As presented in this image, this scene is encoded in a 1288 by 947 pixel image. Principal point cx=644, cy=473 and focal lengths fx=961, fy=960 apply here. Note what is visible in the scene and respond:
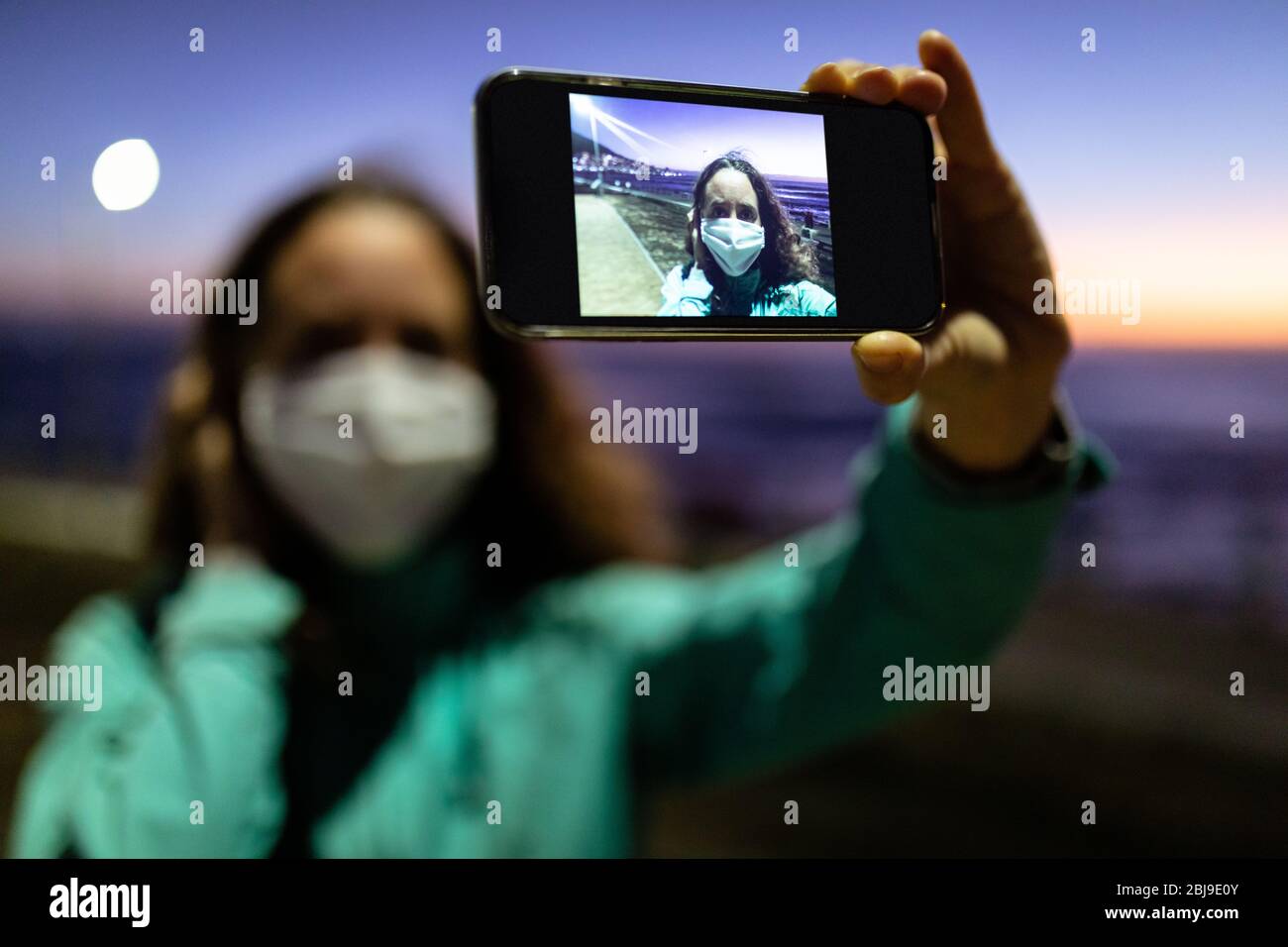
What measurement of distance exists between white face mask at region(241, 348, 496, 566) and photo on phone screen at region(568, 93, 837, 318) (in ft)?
1.55

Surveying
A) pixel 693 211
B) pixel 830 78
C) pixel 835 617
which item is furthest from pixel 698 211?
pixel 835 617

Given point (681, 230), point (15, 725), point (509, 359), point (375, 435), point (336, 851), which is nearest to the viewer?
point (681, 230)

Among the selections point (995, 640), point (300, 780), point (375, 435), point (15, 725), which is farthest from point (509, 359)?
point (15, 725)

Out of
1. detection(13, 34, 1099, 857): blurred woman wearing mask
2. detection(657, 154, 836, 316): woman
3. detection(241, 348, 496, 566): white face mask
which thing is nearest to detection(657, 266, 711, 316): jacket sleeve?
detection(657, 154, 836, 316): woman

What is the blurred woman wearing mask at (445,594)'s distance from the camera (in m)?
0.84

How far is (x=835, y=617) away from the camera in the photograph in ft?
3.14

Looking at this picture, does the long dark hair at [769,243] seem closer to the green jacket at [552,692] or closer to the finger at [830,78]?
the finger at [830,78]

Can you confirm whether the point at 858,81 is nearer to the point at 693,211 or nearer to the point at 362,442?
the point at 693,211

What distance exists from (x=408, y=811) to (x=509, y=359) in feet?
1.67

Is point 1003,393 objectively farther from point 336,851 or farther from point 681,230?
point 336,851

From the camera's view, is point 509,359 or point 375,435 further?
point 509,359

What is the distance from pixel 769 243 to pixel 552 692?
1.75ft

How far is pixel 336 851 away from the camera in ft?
2.90

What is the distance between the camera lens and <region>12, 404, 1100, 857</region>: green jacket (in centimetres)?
87
